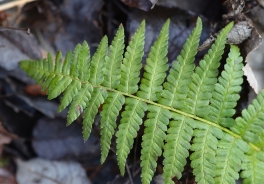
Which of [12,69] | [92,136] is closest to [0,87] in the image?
[12,69]

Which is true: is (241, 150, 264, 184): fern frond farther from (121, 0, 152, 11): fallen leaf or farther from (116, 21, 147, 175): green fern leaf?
(121, 0, 152, 11): fallen leaf

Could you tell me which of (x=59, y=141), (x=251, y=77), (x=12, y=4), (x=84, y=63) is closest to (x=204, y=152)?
(x=251, y=77)

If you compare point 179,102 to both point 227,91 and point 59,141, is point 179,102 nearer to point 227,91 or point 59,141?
point 227,91

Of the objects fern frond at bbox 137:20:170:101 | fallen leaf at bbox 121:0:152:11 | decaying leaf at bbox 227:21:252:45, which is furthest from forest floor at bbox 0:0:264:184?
fern frond at bbox 137:20:170:101

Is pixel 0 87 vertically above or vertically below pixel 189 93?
below

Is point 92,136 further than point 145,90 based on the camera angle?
Yes

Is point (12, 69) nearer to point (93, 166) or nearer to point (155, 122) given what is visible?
point (93, 166)

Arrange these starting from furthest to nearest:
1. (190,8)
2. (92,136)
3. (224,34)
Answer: (92,136) < (190,8) < (224,34)
